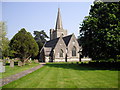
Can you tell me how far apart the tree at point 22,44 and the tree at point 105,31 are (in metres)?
12.8

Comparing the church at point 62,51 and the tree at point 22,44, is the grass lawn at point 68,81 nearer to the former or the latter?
the tree at point 22,44

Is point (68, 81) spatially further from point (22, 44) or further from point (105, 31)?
point (22, 44)

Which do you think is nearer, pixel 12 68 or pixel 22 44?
pixel 12 68

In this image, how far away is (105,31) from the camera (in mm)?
19953

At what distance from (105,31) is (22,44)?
17.6m

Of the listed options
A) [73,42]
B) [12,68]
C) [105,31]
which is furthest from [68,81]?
[73,42]

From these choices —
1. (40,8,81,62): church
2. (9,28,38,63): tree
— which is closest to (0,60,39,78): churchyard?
(9,28,38,63): tree

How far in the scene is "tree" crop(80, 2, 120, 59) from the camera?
19183mm

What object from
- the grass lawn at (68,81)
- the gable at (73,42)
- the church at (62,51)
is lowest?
the grass lawn at (68,81)

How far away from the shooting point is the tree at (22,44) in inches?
1193

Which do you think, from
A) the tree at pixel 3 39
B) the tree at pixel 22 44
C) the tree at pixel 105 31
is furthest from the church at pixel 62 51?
the tree at pixel 105 31

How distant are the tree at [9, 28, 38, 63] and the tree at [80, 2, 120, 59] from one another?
12.8 meters

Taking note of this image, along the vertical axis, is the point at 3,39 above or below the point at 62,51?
above

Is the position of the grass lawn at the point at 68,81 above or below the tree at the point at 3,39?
below
